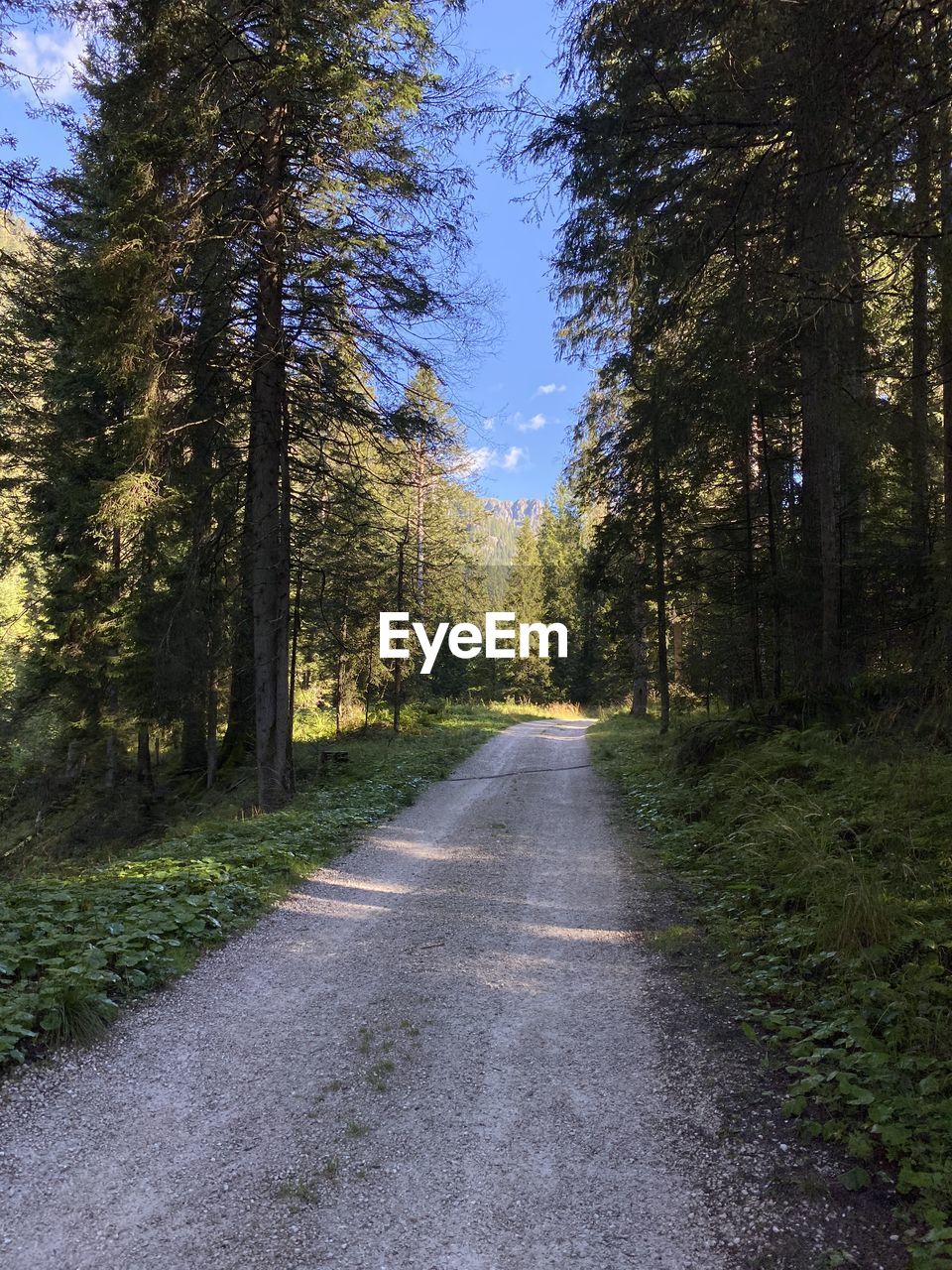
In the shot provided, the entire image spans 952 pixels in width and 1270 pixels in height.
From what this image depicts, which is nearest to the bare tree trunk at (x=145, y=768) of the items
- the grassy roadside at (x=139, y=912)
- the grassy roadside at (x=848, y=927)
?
the grassy roadside at (x=139, y=912)

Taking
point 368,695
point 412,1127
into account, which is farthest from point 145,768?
point 412,1127

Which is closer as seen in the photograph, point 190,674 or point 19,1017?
point 19,1017

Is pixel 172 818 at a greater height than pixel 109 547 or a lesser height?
lesser

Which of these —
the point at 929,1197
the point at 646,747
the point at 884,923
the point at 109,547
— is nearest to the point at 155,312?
the point at 109,547

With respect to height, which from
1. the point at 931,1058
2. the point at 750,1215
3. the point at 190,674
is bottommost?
the point at 750,1215

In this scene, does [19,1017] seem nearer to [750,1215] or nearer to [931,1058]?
[750,1215]

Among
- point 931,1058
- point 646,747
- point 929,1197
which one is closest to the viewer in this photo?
point 929,1197

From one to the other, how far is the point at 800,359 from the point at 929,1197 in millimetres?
8742

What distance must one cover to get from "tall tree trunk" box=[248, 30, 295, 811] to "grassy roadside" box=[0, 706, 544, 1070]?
1.09 m

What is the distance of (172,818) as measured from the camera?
12930mm

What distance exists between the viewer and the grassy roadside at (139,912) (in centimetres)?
373

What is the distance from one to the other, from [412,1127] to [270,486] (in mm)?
8260

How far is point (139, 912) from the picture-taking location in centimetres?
515

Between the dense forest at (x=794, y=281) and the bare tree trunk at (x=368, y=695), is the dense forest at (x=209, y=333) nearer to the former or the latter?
the dense forest at (x=794, y=281)
